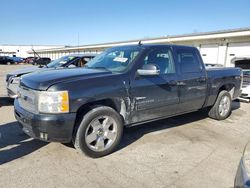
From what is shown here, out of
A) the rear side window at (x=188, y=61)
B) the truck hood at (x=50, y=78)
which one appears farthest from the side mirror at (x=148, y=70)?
the rear side window at (x=188, y=61)

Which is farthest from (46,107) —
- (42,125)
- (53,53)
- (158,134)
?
(53,53)

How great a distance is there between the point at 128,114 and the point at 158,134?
120cm

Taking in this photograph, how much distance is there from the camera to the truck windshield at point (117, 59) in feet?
14.7

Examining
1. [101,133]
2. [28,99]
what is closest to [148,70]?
[101,133]

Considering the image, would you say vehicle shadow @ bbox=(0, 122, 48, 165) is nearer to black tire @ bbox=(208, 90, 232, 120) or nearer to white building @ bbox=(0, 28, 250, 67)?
black tire @ bbox=(208, 90, 232, 120)

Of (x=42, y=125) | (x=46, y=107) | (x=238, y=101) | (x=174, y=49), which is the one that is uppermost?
(x=174, y=49)

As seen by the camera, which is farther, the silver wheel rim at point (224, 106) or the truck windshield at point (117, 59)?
the silver wheel rim at point (224, 106)

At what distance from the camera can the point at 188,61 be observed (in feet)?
17.6

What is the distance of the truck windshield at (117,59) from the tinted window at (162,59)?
0.26 m

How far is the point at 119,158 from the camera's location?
3.94 m

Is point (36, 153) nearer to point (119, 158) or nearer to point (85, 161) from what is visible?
point (85, 161)

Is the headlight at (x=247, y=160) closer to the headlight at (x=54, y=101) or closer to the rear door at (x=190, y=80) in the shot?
the headlight at (x=54, y=101)

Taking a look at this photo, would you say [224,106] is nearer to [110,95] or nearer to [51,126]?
[110,95]

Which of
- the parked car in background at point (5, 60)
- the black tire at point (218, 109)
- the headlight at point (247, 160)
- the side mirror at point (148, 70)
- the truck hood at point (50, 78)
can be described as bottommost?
the parked car in background at point (5, 60)
